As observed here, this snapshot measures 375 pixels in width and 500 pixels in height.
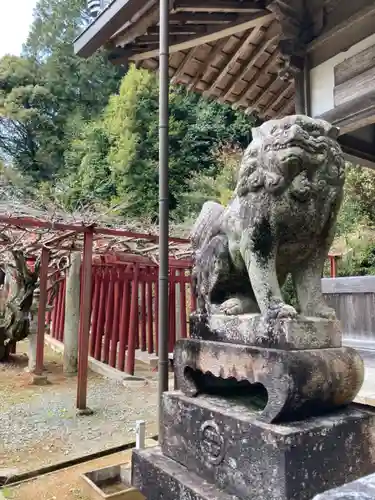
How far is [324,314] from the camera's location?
1.88 m

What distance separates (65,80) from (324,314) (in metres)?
25.7

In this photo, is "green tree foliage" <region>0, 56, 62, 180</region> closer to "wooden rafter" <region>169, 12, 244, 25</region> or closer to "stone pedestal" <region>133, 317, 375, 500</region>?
"wooden rafter" <region>169, 12, 244, 25</region>

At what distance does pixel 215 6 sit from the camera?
3502mm

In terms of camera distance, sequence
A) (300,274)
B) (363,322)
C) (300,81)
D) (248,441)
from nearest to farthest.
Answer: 1. (248,441)
2. (300,274)
3. (300,81)
4. (363,322)

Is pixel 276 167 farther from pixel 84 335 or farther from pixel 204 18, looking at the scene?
pixel 84 335

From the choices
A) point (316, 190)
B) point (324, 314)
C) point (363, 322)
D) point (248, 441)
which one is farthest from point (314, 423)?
point (363, 322)

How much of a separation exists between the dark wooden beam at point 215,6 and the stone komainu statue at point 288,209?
6.86 feet

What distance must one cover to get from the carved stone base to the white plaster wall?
2.64 metres

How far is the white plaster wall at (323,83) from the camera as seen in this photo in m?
3.64

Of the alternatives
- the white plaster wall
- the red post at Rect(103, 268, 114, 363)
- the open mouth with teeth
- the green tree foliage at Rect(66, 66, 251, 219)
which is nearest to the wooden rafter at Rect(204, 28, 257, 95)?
the white plaster wall

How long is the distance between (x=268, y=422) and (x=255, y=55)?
383 cm

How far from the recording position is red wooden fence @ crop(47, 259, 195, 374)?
26.3 feet

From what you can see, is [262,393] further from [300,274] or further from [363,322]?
[363,322]

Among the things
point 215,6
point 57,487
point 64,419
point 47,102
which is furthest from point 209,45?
point 47,102
